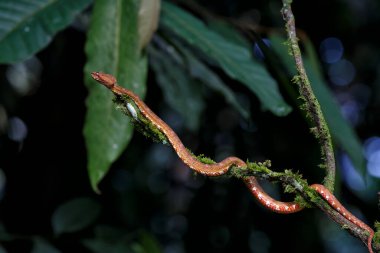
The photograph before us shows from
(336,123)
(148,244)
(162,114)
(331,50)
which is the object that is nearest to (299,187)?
(336,123)

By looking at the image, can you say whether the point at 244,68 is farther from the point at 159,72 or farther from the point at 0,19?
the point at 0,19

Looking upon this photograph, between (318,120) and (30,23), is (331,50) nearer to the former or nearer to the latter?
(30,23)

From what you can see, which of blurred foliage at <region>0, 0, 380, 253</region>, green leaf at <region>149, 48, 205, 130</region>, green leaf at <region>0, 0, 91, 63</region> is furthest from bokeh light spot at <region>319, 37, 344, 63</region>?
green leaf at <region>0, 0, 91, 63</region>

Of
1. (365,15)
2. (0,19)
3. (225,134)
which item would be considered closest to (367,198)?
(225,134)

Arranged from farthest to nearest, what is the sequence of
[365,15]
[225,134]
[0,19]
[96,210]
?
[365,15] → [225,134] → [96,210] → [0,19]

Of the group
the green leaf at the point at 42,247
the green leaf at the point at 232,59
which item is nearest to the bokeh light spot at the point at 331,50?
the green leaf at the point at 232,59

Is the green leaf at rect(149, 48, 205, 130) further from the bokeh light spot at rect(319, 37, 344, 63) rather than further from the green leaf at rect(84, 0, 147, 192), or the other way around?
the bokeh light spot at rect(319, 37, 344, 63)
